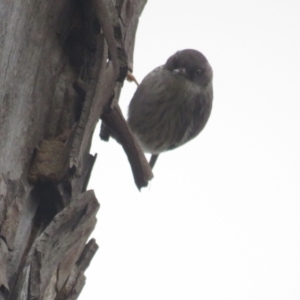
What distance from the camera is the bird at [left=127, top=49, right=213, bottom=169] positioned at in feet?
15.7

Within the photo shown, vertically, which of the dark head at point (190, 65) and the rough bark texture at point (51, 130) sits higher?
the dark head at point (190, 65)

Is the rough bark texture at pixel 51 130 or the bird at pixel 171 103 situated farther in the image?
the bird at pixel 171 103

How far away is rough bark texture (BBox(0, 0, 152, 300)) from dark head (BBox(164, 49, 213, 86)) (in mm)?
2405

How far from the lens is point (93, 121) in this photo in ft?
7.29

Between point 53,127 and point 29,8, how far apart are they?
0.34 meters

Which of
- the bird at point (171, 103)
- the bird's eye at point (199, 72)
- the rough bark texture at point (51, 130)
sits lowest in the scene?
the rough bark texture at point (51, 130)

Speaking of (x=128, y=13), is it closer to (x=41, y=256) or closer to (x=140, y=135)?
(x=41, y=256)

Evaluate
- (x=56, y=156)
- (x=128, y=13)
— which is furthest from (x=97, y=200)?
(x=128, y=13)

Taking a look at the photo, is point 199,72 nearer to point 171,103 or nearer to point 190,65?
point 190,65

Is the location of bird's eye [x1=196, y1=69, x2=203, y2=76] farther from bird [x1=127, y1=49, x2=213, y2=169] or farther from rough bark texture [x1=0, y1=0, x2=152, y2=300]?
rough bark texture [x1=0, y1=0, x2=152, y2=300]

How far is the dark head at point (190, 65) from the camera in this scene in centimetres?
480

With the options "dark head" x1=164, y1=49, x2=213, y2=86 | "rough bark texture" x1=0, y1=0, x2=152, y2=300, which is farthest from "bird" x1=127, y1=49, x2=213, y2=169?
"rough bark texture" x1=0, y1=0, x2=152, y2=300

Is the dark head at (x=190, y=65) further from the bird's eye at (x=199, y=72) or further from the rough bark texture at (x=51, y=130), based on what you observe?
the rough bark texture at (x=51, y=130)

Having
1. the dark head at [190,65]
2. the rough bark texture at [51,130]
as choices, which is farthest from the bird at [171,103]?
the rough bark texture at [51,130]
